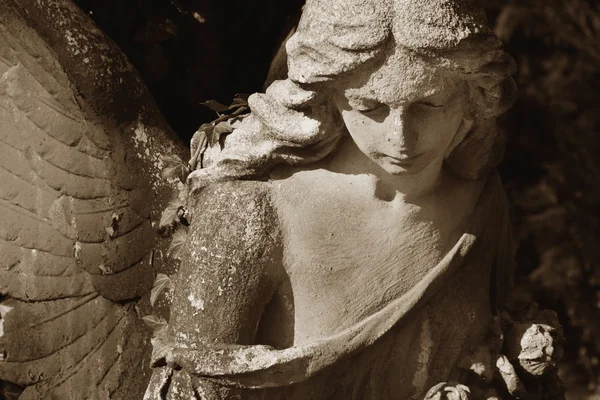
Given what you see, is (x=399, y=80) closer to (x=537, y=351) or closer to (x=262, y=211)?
(x=262, y=211)

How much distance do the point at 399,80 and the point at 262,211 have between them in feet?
1.19

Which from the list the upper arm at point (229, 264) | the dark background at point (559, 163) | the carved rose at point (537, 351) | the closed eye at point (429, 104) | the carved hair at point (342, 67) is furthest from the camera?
the dark background at point (559, 163)

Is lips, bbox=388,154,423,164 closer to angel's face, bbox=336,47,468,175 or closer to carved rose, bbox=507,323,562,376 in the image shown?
angel's face, bbox=336,47,468,175

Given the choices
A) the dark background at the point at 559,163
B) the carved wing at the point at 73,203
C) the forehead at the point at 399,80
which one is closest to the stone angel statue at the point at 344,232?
the forehead at the point at 399,80

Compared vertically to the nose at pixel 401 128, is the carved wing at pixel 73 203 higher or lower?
lower

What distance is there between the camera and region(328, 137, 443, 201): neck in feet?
8.29

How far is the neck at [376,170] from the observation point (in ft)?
8.29

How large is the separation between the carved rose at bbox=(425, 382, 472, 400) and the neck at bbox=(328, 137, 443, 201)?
14.3 inches

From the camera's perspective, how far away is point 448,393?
8.58 ft

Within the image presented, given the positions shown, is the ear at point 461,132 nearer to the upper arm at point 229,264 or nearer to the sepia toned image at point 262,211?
the sepia toned image at point 262,211

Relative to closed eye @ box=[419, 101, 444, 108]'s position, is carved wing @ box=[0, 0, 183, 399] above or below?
below

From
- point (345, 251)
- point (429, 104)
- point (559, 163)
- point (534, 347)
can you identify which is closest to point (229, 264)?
point (345, 251)

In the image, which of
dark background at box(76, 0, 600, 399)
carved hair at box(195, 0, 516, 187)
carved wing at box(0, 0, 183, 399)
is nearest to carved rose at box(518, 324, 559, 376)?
carved hair at box(195, 0, 516, 187)

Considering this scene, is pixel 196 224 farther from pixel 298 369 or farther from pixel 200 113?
pixel 200 113
